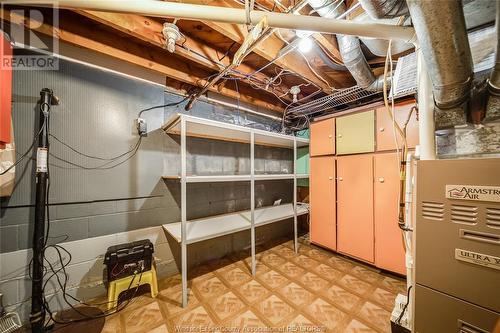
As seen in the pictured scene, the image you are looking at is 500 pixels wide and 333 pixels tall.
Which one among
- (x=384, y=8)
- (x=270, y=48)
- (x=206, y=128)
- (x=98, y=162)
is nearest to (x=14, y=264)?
(x=98, y=162)

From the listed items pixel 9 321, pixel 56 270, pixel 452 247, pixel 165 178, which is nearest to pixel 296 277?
pixel 452 247

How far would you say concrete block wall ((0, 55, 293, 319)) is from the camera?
138 cm

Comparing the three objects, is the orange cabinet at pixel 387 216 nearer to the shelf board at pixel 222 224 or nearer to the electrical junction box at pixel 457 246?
the shelf board at pixel 222 224

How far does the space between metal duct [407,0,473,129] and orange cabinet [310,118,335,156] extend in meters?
1.46

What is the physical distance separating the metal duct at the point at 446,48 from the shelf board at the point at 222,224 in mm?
1823

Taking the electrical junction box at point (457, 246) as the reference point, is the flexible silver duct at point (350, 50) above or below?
above

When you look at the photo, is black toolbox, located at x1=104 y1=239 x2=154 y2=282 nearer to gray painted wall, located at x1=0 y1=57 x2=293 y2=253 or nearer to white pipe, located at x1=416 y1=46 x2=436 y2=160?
gray painted wall, located at x1=0 y1=57 x2=293 y2=253

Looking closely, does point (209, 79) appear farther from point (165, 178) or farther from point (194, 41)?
point (165, 178)

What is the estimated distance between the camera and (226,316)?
A: 146cm

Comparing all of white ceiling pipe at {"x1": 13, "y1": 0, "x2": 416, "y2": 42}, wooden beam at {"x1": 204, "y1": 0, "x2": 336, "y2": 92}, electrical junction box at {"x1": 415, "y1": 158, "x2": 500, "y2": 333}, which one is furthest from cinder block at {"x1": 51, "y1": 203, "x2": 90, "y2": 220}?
electrical junction box at {"x1": 415, "y1": 158, "x2": 500, "y2": 333}

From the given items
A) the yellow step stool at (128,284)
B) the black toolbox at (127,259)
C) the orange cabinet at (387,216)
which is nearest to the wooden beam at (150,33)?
the black toolbox at (127,259)

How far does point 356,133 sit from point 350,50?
1.00 meters

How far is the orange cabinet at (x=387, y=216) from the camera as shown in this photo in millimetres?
1896

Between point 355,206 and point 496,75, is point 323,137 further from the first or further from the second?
point 496,75
